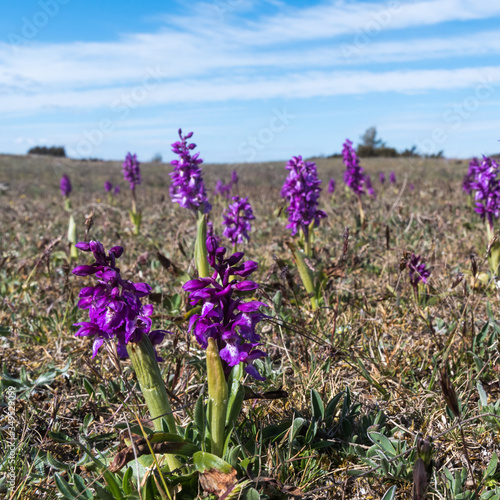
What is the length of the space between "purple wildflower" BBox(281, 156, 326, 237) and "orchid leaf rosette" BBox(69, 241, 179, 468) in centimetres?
327

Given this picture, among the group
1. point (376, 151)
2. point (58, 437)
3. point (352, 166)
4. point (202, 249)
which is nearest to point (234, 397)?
point (58, 437)

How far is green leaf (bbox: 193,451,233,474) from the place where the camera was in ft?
5.67

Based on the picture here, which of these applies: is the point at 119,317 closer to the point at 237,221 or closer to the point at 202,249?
the point at 202,249

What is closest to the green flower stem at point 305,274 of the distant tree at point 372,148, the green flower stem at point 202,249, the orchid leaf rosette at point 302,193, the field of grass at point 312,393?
the field of grass at point 312,393

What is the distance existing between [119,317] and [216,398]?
46cm

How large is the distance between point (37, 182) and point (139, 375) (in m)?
25.2

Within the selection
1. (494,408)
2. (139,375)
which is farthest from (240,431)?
(494,408)

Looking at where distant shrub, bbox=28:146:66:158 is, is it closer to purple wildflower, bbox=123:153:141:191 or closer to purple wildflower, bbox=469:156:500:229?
purple wildflower, bbox=123:153:141:191

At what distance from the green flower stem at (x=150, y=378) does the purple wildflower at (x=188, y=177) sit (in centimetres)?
335

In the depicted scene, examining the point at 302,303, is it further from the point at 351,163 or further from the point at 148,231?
the point at 148,231

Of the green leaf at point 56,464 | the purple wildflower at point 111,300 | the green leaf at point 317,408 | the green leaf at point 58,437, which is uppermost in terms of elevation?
the purple wildflower at point 111,300

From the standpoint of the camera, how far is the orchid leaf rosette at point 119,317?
1657mm

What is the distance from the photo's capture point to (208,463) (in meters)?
1.76

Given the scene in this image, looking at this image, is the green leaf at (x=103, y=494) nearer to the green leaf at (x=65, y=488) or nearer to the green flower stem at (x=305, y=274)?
the green leaf at (x=65, y=488)
